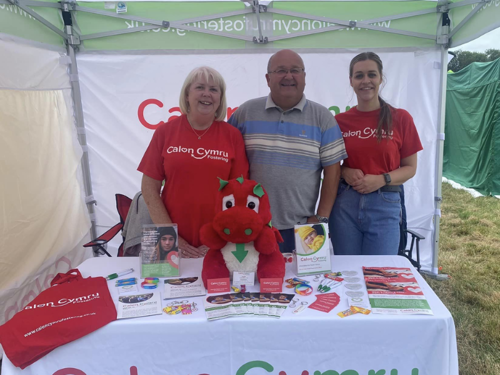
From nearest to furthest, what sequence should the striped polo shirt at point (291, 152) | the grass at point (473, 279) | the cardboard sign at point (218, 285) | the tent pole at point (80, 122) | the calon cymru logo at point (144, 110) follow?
the cardboard sign at point (218, 285), the striped polo shirt at point (291, 152), the grass at point (473, 279), the tent pole at point (80, 122), the calon cymru logo at point (144, 110)

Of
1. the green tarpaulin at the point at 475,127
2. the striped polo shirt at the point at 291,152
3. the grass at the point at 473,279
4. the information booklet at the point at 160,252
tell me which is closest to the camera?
the information booklet at the point at 160,252

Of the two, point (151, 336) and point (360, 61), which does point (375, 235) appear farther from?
point (151, 336)

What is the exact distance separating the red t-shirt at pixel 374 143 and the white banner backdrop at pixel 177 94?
130cm

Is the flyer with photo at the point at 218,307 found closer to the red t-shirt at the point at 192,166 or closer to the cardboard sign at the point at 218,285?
the cardboard sign at the point at 218,285

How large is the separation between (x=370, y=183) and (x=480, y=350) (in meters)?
1.37

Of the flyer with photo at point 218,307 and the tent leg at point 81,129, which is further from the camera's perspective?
the tent leg at point 81,129

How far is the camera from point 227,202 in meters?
1.18

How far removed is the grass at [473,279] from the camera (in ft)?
6.88

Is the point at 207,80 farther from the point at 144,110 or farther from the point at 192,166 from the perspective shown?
the point at 144,110

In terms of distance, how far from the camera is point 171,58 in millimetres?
2834

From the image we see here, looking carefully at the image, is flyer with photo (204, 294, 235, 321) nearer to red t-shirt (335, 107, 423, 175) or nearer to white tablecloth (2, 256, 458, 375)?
white tablecloth (2, 256, 458, 375)

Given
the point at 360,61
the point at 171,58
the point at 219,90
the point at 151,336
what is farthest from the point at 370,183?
the point at 171,58

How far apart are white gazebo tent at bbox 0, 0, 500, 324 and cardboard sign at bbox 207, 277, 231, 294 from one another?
164 cm

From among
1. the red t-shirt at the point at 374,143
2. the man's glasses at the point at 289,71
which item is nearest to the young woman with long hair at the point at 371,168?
the red t-shirt at the point at 374,143
